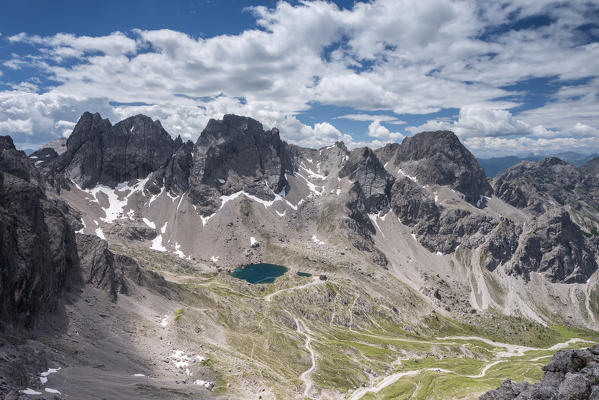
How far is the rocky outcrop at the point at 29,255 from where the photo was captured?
78.1m

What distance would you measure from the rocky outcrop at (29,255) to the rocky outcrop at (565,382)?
95989 millimetres

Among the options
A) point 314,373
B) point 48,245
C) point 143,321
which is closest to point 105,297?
point 143,321

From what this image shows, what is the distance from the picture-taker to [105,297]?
118188 mm

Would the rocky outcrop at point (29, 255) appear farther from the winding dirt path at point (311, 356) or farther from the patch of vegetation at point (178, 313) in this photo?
the winding dirt path at point (311, 356)

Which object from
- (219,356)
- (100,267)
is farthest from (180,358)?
(100,267)

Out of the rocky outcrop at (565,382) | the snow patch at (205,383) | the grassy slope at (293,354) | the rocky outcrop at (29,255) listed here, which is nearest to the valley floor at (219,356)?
the snow patch at (205,383)

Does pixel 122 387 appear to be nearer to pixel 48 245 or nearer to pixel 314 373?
pixel 48 245

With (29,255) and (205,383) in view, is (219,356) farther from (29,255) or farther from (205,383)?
(29,255)

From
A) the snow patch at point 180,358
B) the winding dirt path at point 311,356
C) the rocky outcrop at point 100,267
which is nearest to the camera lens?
the snow patch at point 180,358

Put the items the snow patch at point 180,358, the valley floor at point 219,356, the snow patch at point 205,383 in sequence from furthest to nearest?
1. the snow patch at point 180,358
2. the snow patch at point 205,383
3. the valley floor at point 219,356

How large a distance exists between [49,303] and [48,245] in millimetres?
19605

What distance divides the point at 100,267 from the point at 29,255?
138ft

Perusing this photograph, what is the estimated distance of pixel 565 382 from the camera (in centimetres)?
4144

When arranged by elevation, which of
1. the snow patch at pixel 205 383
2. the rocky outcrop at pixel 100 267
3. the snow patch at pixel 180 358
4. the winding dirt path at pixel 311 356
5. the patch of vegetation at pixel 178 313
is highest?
the rocky outcrop at pixel 100 267
